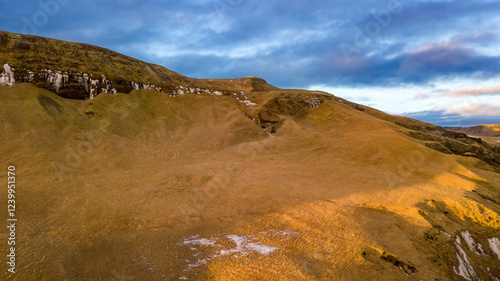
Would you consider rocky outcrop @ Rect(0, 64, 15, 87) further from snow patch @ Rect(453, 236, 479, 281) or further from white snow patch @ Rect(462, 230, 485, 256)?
white snow patch @ Rect(462, 230, 485, 256)

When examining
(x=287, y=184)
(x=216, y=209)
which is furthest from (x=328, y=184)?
(x=216, y=209)

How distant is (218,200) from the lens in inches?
661

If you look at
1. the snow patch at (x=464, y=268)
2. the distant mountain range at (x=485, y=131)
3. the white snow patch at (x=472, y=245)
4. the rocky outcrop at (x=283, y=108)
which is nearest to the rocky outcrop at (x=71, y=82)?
the rocky outcrop at (x=283, y=108)

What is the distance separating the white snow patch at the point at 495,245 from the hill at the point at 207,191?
12 cm

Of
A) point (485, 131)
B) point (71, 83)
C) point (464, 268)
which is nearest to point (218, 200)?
point (464, 268)

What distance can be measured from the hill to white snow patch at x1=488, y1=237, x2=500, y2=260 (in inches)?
4.8

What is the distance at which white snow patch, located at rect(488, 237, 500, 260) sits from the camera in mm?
14684

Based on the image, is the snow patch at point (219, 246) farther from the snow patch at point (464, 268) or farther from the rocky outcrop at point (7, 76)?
the rocky outcrop at point (7, 76)

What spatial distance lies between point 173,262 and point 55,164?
15.0 meters

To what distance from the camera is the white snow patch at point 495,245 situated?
1468 cm

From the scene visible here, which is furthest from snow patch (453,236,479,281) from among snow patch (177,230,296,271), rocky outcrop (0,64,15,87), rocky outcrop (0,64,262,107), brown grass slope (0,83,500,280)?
rocky outcrop (0,64,15,87)

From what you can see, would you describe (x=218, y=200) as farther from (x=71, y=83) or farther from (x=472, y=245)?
(x=71, y=83)

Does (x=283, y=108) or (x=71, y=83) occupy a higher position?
(x=283, y=108)

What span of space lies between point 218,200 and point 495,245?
1855 centimetres
